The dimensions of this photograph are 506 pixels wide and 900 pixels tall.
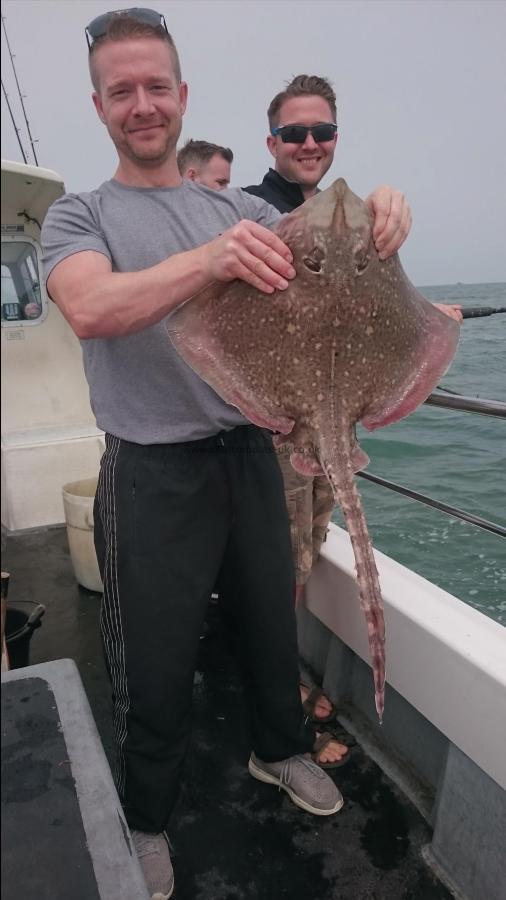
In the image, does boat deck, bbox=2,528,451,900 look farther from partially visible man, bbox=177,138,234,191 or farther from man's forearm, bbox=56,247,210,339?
partially visible man, bbox=177,138,234,191

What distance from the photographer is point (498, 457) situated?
37.5 ft

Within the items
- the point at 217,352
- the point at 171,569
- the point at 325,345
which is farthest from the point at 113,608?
the point at 325,345

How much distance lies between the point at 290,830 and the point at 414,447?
35.3 feet

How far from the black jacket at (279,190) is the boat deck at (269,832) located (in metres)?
2.41

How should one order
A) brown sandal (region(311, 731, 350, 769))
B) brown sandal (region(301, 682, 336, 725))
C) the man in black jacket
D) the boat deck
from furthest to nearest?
brown sandal (region(301, 682, 336, 725))
the man in black jacket
brown sandal (region(311, 731, 350, 769))
the boat deck

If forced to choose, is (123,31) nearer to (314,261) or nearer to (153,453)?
(314,261)

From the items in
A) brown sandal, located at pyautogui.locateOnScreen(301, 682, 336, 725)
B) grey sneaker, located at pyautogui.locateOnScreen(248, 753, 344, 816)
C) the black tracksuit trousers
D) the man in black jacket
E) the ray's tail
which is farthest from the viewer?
brown sandal, located at pyautogui.locateOnScreen(301, 682, 336, 725)

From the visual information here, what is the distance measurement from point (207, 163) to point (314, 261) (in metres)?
3.57

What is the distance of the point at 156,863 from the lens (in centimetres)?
209

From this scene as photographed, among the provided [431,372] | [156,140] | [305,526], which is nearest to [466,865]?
[305,526]

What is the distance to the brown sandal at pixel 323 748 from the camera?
8.58 ft

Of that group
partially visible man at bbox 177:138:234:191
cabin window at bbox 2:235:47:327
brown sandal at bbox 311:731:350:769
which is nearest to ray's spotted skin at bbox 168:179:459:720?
brown sandal at bbox 311:731:350:769

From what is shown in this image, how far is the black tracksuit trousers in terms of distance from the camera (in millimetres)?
1994

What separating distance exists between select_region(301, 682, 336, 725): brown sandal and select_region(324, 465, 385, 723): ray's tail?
5.05ft
